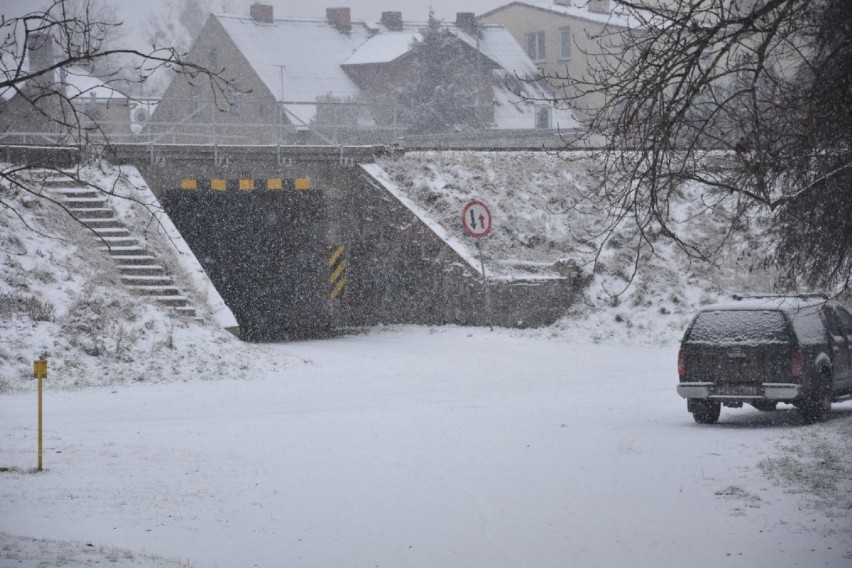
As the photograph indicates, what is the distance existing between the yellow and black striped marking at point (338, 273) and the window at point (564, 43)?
1719 inches

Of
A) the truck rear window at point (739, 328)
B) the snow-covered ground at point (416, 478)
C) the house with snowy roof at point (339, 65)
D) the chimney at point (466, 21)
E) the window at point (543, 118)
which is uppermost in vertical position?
the chimney at point (466, 21)

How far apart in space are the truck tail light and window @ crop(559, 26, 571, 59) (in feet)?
189

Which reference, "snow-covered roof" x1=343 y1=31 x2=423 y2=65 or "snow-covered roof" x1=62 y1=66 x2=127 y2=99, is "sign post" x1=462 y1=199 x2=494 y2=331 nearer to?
"snow-covered roof" x1=62 y1=66 x2=127 y2=99

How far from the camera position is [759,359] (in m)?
16.0

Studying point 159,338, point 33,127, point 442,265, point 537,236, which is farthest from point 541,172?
point 33,127

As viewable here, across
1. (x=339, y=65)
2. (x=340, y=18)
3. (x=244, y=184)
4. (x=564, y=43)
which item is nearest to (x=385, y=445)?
(x=244, y=184)

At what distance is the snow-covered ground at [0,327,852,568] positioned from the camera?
938 cm

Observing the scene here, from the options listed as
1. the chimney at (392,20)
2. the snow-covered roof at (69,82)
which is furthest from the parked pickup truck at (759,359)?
the chimney at (392,20)

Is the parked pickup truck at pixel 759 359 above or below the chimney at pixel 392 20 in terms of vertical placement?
below

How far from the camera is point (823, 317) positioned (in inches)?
669

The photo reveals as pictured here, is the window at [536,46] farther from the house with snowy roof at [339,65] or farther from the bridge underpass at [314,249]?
the bridge underpass at [314,249]

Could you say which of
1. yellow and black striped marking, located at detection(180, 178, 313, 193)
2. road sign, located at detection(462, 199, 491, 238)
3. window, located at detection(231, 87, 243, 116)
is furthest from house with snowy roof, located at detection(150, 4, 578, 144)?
road sign, located at detection(462, 199, 491, 238)

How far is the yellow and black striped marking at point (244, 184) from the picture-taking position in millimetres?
27750

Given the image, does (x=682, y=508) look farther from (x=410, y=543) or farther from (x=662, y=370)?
(x=662, y=370)
